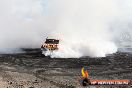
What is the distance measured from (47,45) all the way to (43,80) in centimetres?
2101

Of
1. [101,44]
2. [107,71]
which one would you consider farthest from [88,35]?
[107,71]

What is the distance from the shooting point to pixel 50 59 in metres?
62.0

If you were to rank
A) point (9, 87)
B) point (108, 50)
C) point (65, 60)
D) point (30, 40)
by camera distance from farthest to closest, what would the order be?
point (30, 40)
point (108, 50)
point (65, 60)
point (9, 87)

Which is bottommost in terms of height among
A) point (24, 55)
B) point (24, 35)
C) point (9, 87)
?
point (9, 87)

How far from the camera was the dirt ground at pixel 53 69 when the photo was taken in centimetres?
4361

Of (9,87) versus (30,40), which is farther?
(30,40)

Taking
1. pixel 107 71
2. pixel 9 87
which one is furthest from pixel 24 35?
pixel 9 87

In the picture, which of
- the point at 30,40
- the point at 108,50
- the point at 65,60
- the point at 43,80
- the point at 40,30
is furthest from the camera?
the point at 40,30

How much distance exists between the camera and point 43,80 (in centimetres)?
4534

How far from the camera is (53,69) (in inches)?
2072

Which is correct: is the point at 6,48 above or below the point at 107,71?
above

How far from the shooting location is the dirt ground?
4361 centimetres

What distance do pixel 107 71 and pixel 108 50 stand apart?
22403 millimetres

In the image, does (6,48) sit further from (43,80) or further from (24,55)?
(43,80)
